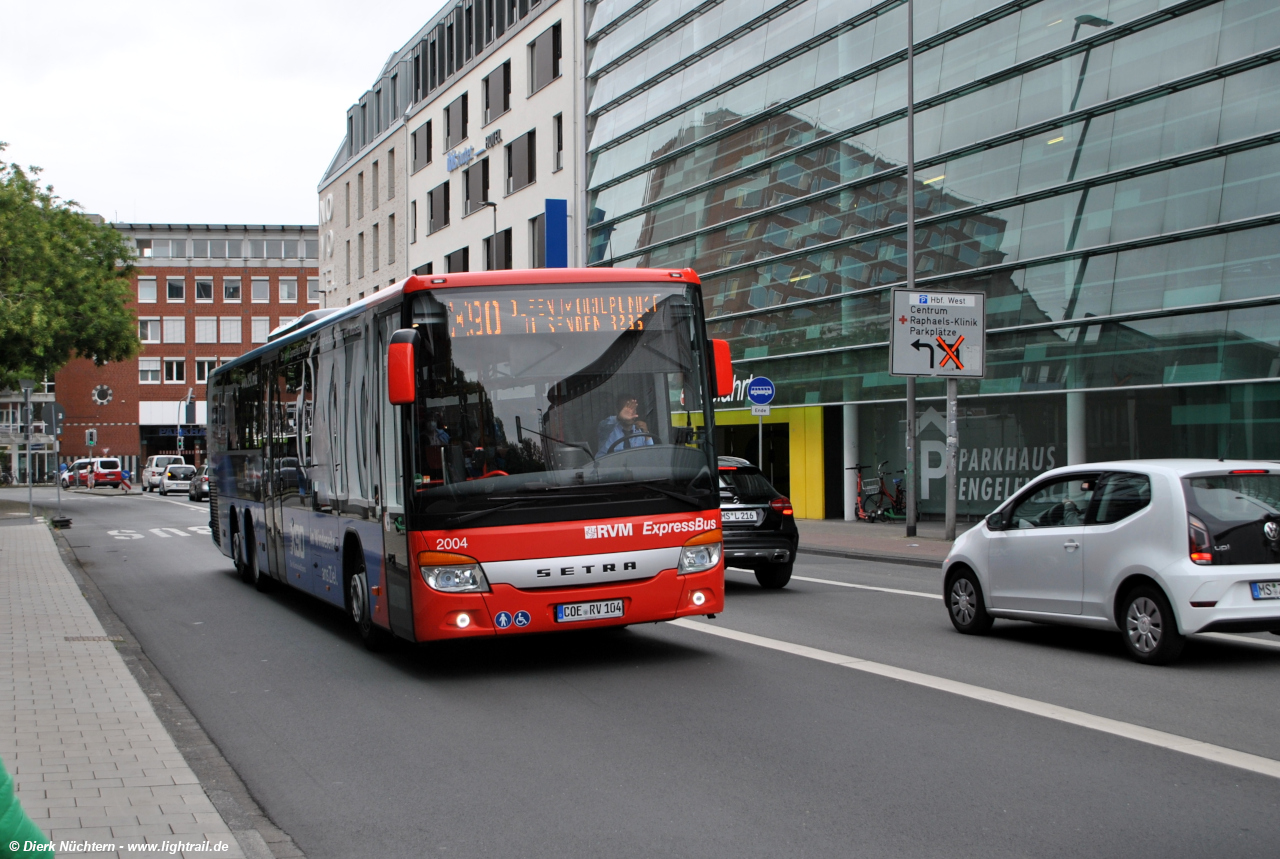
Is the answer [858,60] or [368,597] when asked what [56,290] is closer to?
[858,60]

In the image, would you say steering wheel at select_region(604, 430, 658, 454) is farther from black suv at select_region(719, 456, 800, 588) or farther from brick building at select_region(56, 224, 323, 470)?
brick building at select_region(56, 224, 323, 470)

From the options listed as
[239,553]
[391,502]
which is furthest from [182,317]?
[391,502]

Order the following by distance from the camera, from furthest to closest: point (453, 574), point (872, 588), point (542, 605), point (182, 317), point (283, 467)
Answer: point (182, 317) < point (872, 588) < point (283, 467) < point (542, 605) < point (453, 574)

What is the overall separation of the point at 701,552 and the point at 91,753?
167 inches

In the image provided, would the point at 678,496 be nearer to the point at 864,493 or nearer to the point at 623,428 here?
the point at 623,428

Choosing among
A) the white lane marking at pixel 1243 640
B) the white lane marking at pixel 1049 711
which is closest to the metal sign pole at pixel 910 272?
the white lane marking at pixel 1243 640

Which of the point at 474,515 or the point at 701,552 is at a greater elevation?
the point at 474,515

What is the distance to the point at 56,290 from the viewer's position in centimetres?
4294

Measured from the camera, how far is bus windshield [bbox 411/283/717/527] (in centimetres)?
838

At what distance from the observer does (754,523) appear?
47.1 feet

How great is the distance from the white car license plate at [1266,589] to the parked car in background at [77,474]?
70.2 meters

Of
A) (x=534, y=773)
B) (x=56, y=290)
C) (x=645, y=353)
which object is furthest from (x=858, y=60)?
(x=56, y=290)

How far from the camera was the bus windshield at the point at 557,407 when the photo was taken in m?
8.38

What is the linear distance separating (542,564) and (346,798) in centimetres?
294
